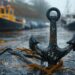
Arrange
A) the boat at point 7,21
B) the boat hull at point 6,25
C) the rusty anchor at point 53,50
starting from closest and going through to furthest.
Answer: the rusty anchor at point 53,50 → the boat hull at point 6,25 → the boat at point 7,21

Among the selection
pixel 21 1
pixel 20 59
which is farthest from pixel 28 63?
pixel 21 1

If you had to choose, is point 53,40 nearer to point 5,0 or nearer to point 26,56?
point 26,56

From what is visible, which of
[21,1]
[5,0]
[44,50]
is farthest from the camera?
[21,1]

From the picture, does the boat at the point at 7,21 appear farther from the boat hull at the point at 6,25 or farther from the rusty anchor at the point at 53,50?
the rusty anchor at the point at 53,50

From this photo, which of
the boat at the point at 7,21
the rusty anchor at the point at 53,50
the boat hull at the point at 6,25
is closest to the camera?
the rusty anchor at the point at 53,50

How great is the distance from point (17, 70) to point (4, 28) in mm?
20998

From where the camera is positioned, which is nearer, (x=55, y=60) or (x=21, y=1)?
(x=55, y=60)

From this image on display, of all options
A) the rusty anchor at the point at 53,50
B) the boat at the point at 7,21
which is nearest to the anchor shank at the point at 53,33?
the rusty anchor at the point at 53,50

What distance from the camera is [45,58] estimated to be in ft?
19.0

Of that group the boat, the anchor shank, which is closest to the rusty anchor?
the anchor shank

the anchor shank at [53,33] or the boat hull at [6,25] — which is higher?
the anchor shank at [53,33]

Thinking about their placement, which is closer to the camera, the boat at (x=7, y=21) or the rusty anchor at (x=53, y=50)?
the rusty anchor at (x=53, y=50)

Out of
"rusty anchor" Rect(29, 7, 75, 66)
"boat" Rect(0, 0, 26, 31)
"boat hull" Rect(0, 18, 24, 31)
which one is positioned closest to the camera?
"rusty anchor" Rect(29, 7, 75, 66)

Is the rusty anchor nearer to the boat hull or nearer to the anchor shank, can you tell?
the anchor shank
